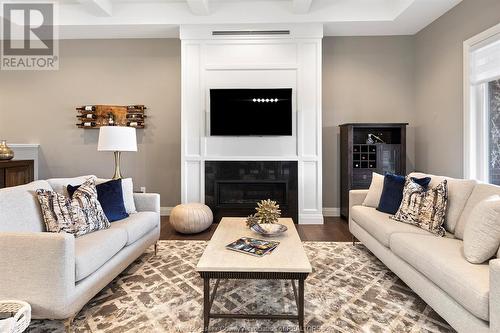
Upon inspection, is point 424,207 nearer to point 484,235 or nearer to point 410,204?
point 410,204

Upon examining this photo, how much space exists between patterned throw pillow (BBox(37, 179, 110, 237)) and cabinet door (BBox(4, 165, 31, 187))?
2.55m

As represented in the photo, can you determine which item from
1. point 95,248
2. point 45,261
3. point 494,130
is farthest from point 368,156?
point 45,261

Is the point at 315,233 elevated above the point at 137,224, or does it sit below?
below

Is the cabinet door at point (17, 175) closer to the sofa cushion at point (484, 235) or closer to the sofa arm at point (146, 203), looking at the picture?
the sofa arm at point (146, 203)

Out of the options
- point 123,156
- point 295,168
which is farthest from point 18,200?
point 295,168

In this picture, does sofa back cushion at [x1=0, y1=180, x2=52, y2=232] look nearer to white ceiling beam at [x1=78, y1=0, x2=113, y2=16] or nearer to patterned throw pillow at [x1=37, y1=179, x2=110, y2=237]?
patterned throw pillow at [x1=37, y1=179, x2=110, y2=237]

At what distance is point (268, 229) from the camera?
7.59 ft

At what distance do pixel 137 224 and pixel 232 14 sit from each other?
331 centimetres

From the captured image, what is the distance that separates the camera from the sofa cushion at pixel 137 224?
2.51 metres

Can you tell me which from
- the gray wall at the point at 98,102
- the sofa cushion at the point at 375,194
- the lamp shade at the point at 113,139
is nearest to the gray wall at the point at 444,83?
the sofa cushion at the point at 375,194

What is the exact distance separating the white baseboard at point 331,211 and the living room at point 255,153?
37mm

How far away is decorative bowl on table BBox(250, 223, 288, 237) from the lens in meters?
2.29

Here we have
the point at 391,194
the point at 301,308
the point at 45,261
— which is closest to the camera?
the point at 45,261

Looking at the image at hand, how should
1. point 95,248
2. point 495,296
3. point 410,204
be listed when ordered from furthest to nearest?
point 410,204 → point 95,248 → point 495,296
